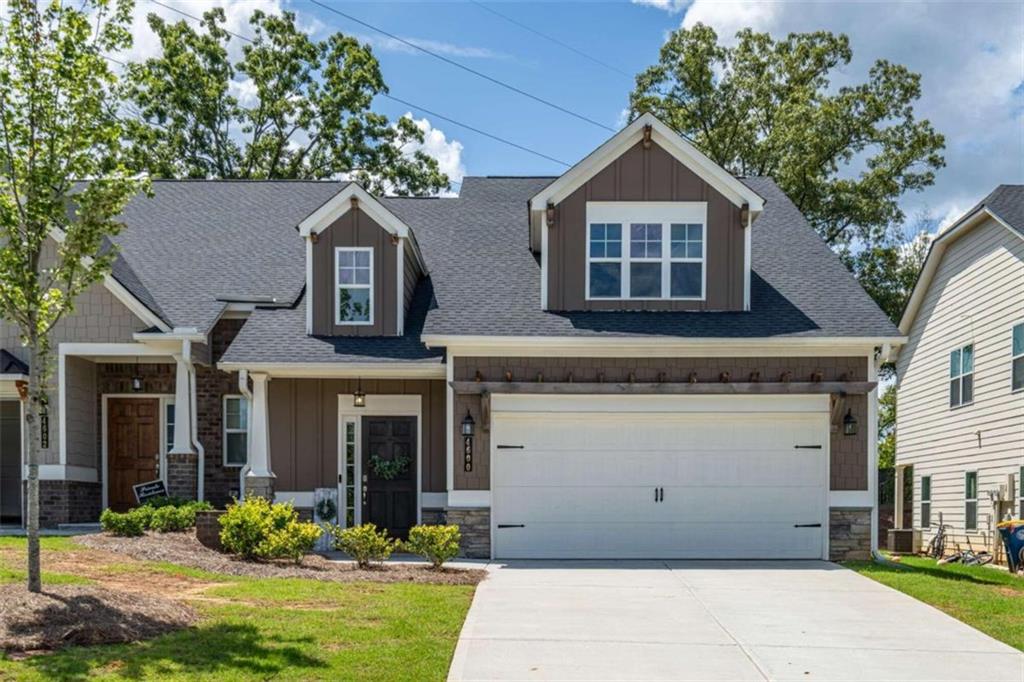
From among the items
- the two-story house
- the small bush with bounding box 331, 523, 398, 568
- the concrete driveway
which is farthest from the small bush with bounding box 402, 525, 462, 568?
the two-story house

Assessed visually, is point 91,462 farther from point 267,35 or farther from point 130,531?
point 267,35

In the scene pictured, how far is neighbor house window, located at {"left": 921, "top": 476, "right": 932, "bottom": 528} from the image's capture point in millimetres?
22297

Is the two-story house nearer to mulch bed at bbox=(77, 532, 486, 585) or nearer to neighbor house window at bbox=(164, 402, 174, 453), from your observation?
neighbor house window at bbox=(164, 402, 174, 453)

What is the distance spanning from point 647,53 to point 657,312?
736 inches

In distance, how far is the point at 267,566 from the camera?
12.5 metres

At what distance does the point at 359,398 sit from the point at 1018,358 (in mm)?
11717

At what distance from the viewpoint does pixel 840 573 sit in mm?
13211

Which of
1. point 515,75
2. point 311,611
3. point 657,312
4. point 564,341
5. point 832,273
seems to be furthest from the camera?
point 515,75

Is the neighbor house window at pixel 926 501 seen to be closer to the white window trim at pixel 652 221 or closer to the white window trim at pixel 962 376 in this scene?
the white window trim at pixel 962 376

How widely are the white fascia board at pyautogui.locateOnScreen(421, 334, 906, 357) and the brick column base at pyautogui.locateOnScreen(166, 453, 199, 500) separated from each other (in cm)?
465

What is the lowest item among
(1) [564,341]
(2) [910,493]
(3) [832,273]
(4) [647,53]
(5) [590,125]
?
(2) [910,493]

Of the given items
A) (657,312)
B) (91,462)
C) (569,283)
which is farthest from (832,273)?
(91,462)

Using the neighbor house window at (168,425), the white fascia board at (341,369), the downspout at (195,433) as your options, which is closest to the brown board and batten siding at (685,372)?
the white fascia board at (341,369)

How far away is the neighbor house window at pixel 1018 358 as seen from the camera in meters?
17.7
